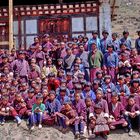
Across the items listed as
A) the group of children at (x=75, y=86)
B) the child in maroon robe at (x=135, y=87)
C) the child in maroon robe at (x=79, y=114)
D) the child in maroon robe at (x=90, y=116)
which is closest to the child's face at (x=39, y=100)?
the group of children at (x=75, y=86)

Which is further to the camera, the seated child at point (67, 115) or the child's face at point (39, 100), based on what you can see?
the child's face at point (39, 100)

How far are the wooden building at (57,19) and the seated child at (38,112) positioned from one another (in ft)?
22.8

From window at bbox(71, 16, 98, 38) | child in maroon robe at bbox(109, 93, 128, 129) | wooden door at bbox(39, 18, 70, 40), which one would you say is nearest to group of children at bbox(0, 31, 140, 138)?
child in maroon robe at bbox(109, 93, 128, 129)

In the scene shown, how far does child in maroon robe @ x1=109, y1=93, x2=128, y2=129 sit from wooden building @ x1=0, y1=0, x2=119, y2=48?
708 cm

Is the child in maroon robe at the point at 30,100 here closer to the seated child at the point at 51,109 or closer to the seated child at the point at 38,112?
the seated child at the point at 38,112

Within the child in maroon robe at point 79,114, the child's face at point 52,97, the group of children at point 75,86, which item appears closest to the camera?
the child in maroon robe at point 79,114

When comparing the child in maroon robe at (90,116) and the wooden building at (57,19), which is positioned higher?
the wooden building at (57,19)

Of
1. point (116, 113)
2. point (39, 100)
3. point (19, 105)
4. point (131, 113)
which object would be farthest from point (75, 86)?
point (131, 113)

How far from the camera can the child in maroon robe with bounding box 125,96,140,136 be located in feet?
42.8

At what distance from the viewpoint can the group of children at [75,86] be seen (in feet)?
43.2

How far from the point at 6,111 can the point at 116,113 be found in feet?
9.16

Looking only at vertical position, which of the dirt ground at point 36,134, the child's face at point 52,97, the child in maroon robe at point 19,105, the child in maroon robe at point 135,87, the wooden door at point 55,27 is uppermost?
the wooden door at point 55,27

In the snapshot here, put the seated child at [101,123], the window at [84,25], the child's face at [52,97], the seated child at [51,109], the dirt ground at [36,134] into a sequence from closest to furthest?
the seated child at [101,123] < the dirt ground at [36,134] < the seated child at [51,109] < the child's face at [52,97] < the window at [84,25]

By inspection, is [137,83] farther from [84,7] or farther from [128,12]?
[128,12]
